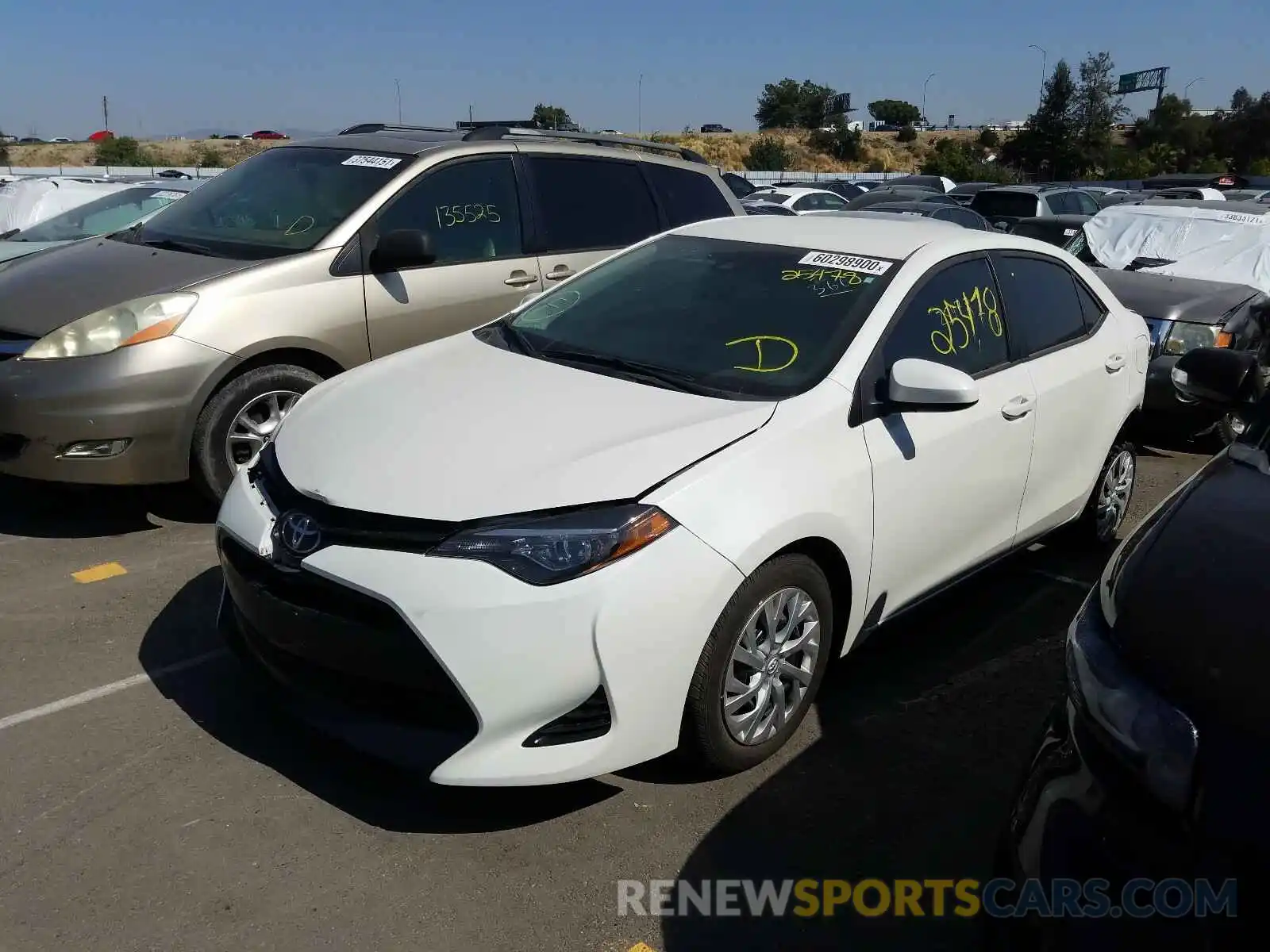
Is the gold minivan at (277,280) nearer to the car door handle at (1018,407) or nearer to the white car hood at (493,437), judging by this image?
the white car hood at (493,437)

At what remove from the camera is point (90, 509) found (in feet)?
17.7

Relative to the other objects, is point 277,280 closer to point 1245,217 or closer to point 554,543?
point 554,543

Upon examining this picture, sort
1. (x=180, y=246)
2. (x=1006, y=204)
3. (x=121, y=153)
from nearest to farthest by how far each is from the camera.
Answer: (x=180, y=246) → (x=1006, y=204) → (x=121, y=153)

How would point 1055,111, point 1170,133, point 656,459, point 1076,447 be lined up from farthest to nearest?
1. point 1170,133
2. point 1055,111
3. point 1076,447
4. point 656,459

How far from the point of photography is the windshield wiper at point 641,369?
3.54m

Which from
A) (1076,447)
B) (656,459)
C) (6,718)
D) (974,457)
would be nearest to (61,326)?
(6,718)

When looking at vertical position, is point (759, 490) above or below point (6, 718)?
above

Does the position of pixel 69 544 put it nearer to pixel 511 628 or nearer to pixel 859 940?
pixel 511 628

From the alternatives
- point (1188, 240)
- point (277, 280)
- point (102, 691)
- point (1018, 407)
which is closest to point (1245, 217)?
point (1188, 240)

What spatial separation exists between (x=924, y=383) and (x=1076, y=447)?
5.04 feet

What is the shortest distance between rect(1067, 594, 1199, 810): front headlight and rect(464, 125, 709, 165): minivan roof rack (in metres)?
4.82

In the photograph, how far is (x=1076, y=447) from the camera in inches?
182

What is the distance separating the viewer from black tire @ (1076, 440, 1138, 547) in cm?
504

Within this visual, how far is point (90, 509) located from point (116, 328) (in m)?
1.12
